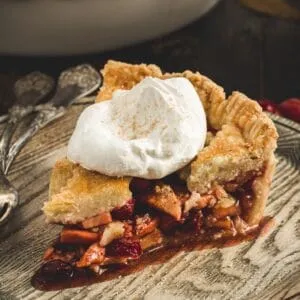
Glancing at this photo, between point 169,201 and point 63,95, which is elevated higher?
point 169,201

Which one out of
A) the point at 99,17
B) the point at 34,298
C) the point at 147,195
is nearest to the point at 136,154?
the point at 147,195

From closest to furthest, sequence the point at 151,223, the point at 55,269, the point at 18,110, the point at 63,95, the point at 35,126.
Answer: the point at 55,269
the point at 151,223
the point at 35,126
the point at 18,110
the point at 63,95

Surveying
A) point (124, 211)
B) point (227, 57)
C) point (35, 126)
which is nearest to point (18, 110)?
point (35, 126)

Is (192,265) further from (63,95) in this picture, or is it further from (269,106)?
(269,106)

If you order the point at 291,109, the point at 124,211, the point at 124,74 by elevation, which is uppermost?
the point at 124,74

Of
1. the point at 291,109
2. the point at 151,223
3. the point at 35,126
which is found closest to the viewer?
the point at 151,223

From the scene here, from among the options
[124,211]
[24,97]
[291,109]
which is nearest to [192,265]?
[124,211]

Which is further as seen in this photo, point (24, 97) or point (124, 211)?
point (24, 97)
